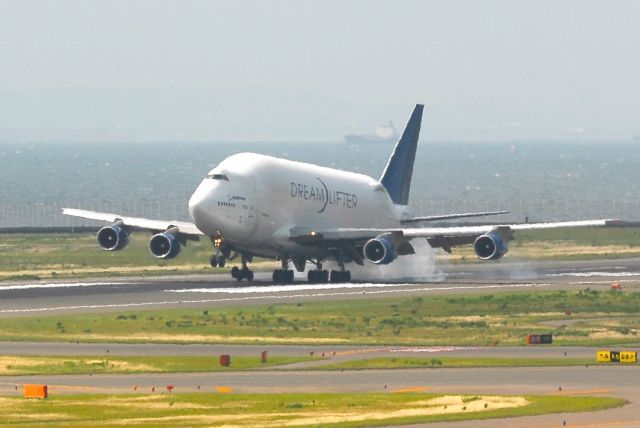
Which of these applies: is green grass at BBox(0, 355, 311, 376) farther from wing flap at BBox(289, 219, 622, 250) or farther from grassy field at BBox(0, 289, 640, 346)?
wing flap at BBox(289, 219, 622, 250)

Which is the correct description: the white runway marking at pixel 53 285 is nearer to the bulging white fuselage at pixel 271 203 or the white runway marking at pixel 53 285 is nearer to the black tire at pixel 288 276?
the bulging white fuselage at pixel 271 203

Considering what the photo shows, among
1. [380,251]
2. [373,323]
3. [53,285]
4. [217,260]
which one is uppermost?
[380,251]

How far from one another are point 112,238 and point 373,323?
25.8 m

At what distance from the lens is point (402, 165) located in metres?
102

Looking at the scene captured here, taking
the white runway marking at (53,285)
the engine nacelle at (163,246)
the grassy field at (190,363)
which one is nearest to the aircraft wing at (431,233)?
the engine nacelle at (163,246)

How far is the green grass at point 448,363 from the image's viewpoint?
173 ft

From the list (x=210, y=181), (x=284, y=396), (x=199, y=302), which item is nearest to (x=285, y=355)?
(x=284, y=396)

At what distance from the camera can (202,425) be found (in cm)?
4078

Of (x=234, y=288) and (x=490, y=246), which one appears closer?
(x=234, y=288)

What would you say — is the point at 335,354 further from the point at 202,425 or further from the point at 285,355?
the point at 202,425

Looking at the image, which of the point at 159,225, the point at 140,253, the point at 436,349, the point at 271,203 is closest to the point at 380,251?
the point at 271,203

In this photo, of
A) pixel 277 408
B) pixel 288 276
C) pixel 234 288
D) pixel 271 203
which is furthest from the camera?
pixel 288 276

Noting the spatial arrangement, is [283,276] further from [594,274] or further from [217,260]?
[594,274]

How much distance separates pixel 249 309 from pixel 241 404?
92.3 feet
